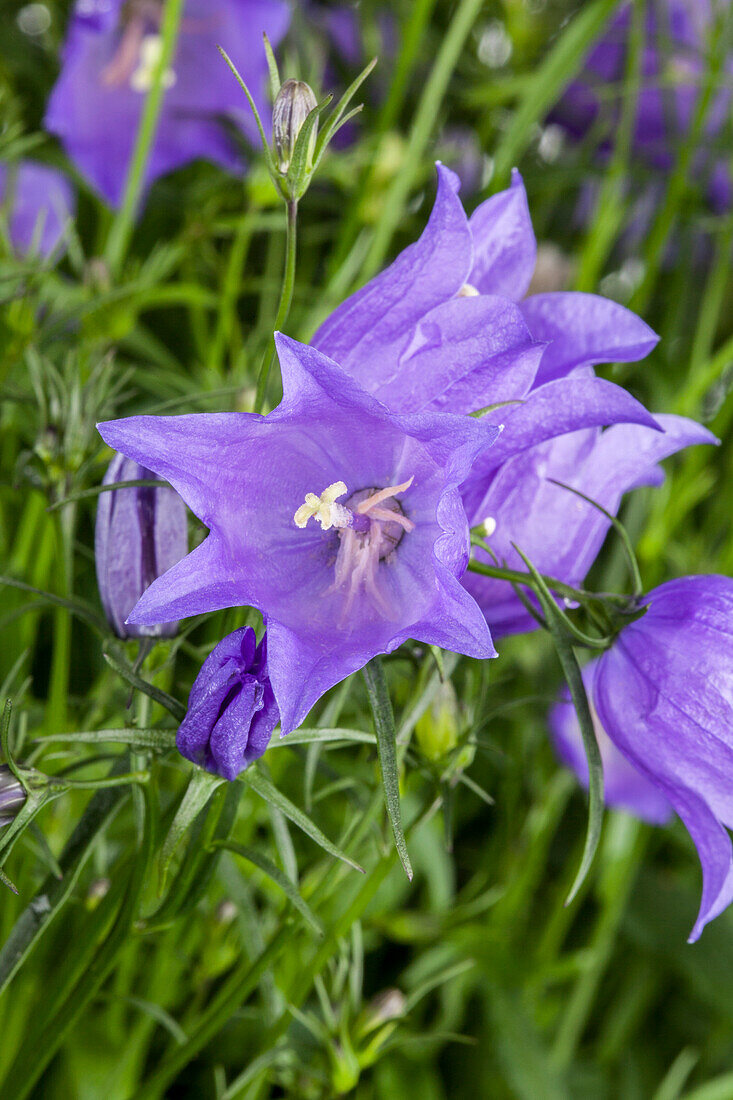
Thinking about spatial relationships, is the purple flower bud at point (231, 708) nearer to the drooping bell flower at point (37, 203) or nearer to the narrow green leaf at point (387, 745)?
the narrow green leaf at point (387, 745)

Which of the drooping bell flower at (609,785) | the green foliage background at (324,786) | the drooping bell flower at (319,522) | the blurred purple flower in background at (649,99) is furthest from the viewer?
the blurred purple flower in background at (649,99)

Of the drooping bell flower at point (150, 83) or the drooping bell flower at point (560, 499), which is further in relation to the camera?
the drooping bell flower at point (150, 83)

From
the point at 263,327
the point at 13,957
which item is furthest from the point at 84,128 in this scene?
the point at 13,957

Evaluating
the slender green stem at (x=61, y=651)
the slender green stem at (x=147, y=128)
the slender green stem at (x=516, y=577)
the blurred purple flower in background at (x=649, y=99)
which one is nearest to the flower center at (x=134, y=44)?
the slender green stem at (x=147, y=128)

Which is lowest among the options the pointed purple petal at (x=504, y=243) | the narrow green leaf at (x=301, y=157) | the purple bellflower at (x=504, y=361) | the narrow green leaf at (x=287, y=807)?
the narrow green leaf at (x=287, y=807)

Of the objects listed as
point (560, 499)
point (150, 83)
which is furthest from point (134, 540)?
point (150, 83)

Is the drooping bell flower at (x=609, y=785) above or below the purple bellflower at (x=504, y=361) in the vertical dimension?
below

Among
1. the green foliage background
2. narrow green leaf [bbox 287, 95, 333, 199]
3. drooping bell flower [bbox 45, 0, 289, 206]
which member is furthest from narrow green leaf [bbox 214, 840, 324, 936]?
drooping bell flower [bbox 45, 0, 289, 206]
